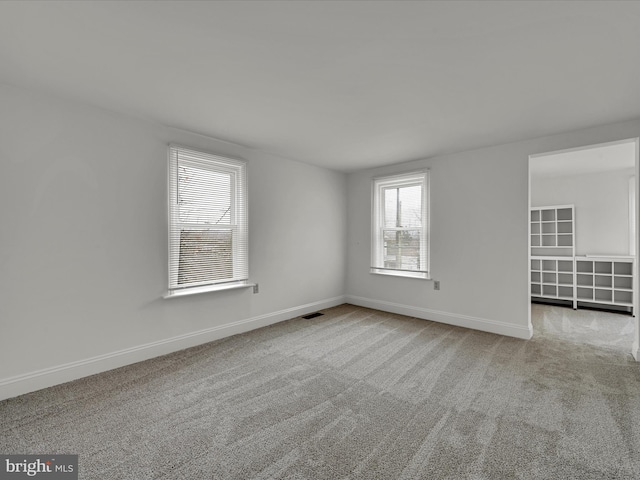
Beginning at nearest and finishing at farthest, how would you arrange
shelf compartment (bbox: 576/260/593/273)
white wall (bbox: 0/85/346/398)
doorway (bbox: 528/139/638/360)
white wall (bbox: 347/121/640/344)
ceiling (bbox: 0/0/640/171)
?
ceiling (bbox: 0/0/640/171) → white wall (bbox: 0/85/346/398) → white wall (bbox: 347/121/640/344) → doorway (bbox: 528/139/638/360) → shelf compartment (bbox: 576/260/593/273)

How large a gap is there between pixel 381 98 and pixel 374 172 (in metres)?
2.64

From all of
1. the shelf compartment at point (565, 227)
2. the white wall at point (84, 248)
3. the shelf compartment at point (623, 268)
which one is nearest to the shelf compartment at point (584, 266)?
the shelf compartment at point (623, 268)

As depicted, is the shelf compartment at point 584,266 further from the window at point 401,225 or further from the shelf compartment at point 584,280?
the window at point 401,225

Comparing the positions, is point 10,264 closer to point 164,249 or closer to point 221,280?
point 164,249

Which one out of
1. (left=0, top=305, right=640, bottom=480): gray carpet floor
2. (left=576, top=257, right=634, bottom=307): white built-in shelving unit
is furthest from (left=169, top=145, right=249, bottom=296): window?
(left=576, top=257, right=634, bottom=307): white built-in shelving unit

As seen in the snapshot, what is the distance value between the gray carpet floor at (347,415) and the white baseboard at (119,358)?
11cm

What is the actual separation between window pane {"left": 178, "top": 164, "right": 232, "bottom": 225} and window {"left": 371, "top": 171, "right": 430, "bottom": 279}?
2.60m

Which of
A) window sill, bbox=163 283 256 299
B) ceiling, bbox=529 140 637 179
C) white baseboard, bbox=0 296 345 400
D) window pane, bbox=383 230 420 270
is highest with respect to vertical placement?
ceiling, bbox=529 140 637 179

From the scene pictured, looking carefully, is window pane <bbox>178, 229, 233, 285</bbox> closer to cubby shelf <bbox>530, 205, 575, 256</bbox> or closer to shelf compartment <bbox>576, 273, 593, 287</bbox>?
cubby shelf <bbox>530, 205, 575, 256</bbox>

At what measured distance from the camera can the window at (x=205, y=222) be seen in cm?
336

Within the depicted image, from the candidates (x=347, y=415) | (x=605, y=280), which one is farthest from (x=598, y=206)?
(x=347, y=415)

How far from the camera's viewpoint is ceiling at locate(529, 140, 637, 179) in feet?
13.5

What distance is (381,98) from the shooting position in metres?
2.61

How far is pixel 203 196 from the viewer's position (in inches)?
143
